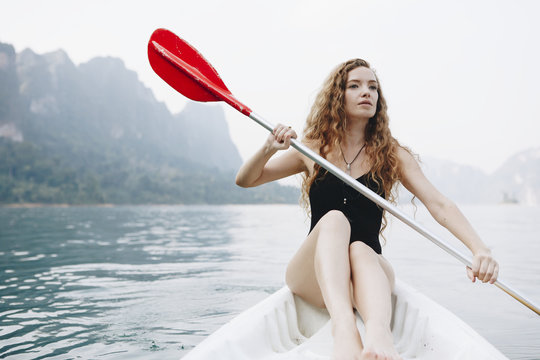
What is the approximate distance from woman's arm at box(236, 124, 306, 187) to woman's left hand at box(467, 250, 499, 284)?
951mm

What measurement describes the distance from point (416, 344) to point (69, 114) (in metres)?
115

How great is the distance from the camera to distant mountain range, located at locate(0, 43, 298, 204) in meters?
65.7

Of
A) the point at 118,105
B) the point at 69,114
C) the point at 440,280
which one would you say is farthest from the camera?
the point at 118,105

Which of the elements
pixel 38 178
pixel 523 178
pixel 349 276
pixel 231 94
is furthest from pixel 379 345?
pixel 523 178

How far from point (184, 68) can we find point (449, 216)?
1.72 metres

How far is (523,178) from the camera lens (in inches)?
7367

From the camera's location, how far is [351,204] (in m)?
2.38

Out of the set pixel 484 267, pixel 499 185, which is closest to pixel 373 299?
pixel 484 267

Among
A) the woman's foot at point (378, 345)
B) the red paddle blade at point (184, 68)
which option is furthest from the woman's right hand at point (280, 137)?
the woman's foot at point (378, 345)

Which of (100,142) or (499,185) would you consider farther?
(499,185)

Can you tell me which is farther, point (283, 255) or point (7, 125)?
point (7, 125)

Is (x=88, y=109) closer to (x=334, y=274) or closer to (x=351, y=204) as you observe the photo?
(x=351, y=204)

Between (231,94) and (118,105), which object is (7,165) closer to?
(118,105)

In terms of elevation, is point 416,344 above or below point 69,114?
below
